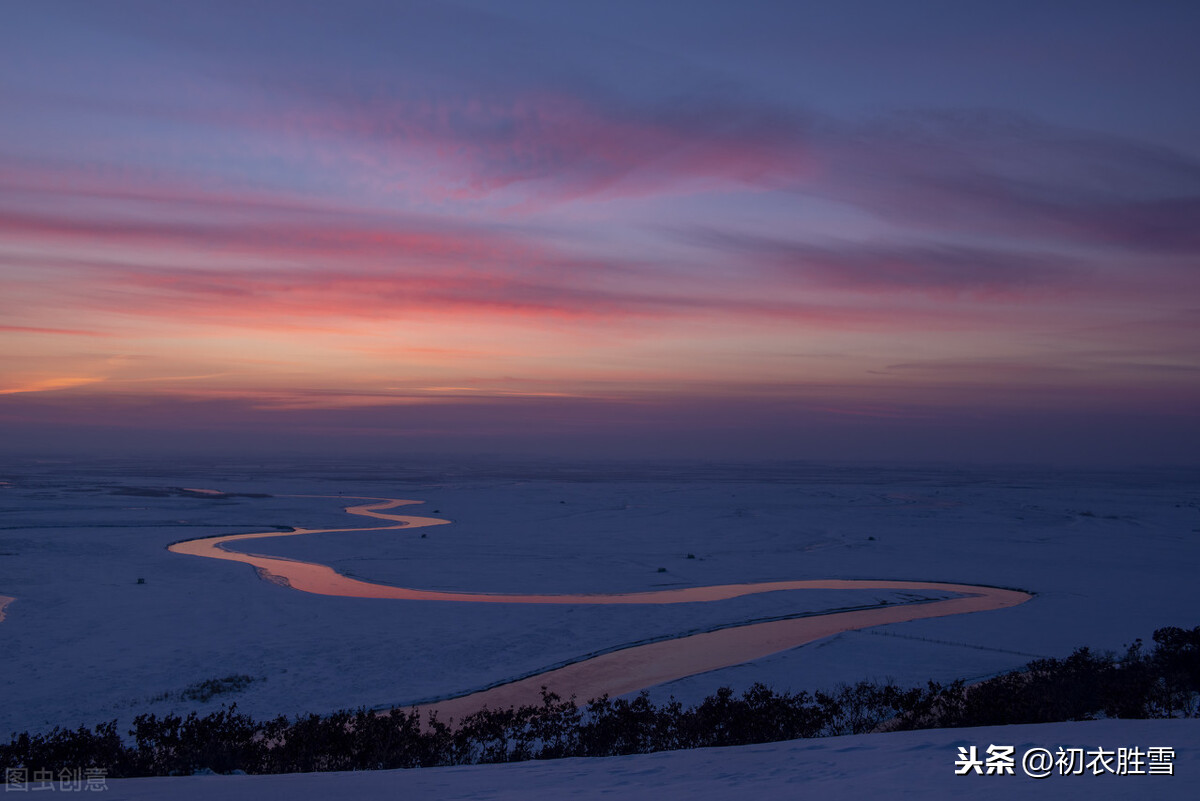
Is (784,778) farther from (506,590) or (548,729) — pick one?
(506,590)

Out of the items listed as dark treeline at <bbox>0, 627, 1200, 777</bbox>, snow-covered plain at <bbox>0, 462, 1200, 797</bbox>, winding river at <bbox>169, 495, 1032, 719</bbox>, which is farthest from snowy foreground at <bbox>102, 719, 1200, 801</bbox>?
winding river at <bbox>169, 495, 1032, 719</bbox>

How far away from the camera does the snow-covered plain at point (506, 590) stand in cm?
1598

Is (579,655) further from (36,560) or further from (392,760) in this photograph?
(36,560)

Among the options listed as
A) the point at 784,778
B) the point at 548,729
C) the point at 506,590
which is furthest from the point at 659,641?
the point at 784,778

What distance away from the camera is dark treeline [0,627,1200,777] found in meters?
9.97

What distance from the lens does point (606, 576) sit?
29.2 m

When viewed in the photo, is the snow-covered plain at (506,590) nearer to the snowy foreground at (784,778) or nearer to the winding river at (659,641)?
the snowy foreground at (784,778)

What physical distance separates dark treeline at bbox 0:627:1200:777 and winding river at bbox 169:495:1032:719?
1.94 metres

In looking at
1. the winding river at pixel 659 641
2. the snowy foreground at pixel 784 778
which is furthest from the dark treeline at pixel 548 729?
the snowy foreground at pixel 784 778

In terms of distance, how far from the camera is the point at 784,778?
709 centimetres

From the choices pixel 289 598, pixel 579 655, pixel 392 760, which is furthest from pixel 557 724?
pixel 289 598

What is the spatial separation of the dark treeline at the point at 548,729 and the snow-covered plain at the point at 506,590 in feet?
8.47

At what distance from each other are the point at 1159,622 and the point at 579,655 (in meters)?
16.7

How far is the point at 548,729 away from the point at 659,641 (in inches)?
347
